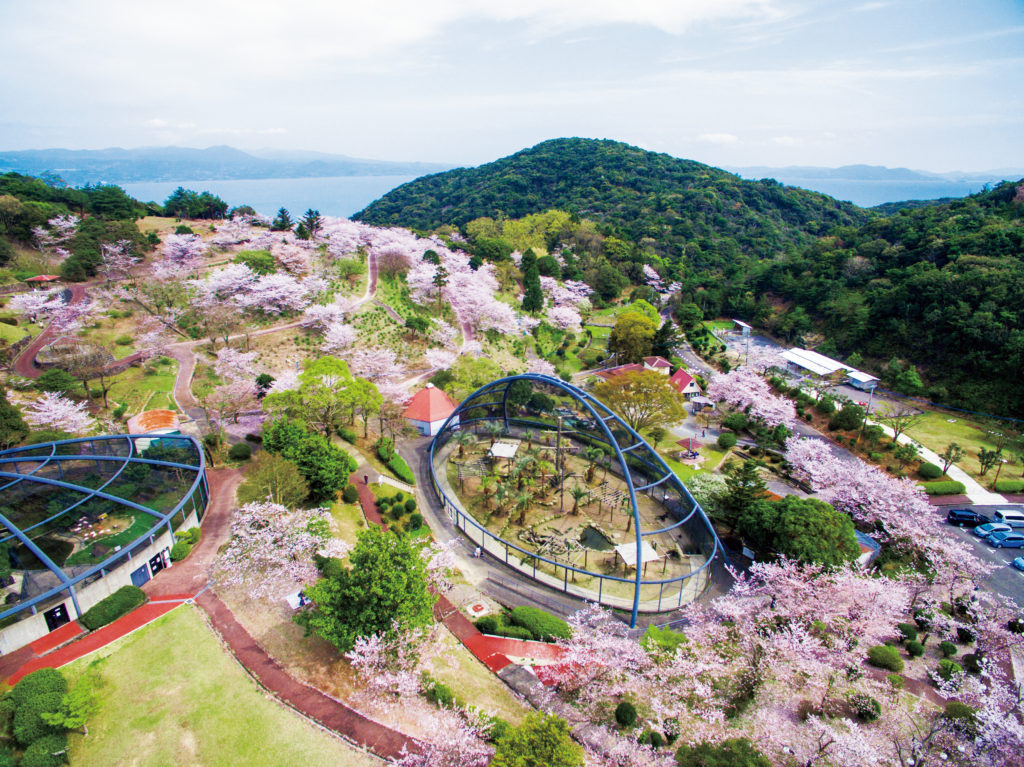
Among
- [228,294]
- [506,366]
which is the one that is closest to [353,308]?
[228,294]

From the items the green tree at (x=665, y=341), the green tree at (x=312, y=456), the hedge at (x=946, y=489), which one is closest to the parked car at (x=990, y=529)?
the hedge at (x=946, y=489)

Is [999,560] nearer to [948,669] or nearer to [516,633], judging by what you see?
[948,669]

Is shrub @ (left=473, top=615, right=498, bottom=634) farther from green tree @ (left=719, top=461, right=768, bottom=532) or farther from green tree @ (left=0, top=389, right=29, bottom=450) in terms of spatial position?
green tree @ (left=0, top=389, right=29, bottom=450)

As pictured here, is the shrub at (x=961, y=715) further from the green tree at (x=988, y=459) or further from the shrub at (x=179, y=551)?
the shrub at (x=179, y=551)

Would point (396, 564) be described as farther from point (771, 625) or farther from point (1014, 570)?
point (1014, 570)

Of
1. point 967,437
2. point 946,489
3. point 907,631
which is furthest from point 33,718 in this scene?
point 967,437

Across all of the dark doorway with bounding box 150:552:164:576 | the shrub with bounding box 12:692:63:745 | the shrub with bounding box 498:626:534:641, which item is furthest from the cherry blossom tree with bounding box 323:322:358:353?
the shrub with bounding box 12:692:63:745
